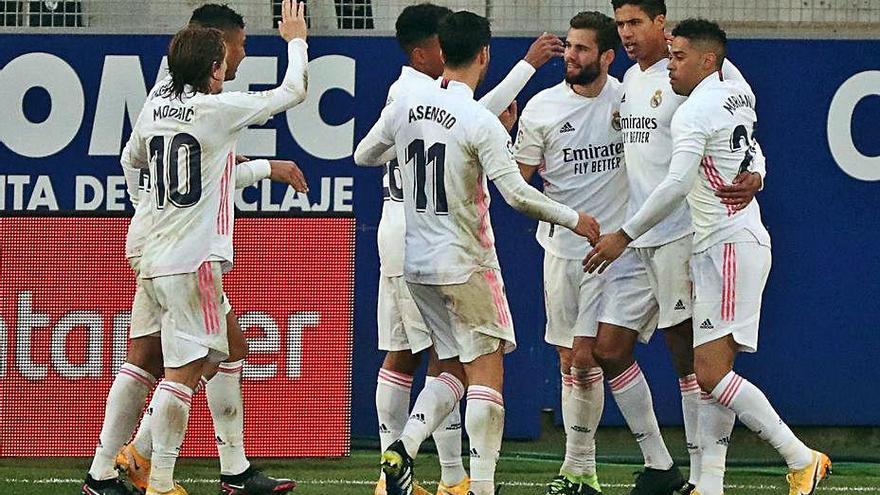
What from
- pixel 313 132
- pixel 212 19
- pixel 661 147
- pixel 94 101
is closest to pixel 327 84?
pixel 313 132

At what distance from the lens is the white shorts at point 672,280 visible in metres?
7.93

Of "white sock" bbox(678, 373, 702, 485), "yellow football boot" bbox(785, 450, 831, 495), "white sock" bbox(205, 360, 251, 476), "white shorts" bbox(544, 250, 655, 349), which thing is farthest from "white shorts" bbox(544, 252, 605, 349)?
"white sock" bbox(205, 360, 251, 476)

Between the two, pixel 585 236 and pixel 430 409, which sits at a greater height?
pixel 585 236

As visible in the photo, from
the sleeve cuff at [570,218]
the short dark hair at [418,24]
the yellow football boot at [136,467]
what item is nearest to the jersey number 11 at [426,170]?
the sleeve cuff at [570,218]

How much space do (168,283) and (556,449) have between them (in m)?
3.40

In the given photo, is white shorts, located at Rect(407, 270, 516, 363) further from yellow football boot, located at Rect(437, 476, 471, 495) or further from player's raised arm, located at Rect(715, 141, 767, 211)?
player's raised arm, located at Rect(715, 141, 767, 211)

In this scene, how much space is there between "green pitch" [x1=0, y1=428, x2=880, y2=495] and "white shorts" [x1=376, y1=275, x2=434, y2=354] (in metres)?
0.76

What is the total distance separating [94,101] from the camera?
1007cm

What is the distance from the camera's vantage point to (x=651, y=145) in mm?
7957

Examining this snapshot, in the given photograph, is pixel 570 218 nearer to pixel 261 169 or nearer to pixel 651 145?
pixel 651 145

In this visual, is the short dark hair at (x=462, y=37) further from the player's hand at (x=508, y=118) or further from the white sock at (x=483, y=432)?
the white sock at (x=483, y=432)

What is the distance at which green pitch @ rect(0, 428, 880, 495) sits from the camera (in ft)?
28.1

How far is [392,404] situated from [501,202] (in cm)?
222

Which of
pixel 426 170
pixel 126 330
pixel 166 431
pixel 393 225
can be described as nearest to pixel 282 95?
pixel 426 170
